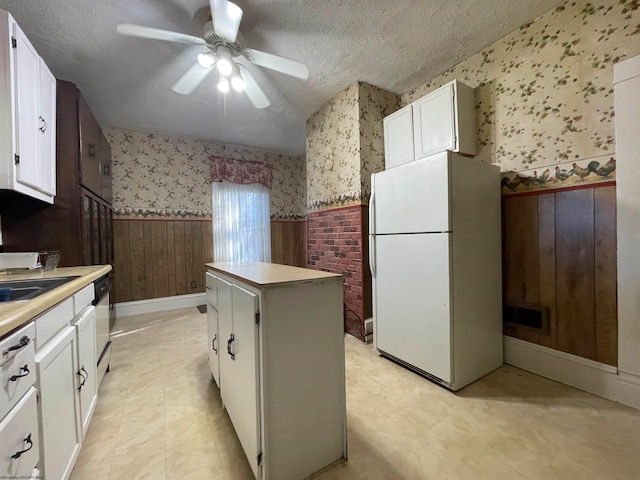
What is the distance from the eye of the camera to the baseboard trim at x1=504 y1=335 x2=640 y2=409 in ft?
5.26

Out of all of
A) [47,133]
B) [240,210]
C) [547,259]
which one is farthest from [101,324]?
[547,259]

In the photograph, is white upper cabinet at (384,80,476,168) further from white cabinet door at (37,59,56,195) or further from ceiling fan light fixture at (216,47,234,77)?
white cabinet door at (37,59,56,195)

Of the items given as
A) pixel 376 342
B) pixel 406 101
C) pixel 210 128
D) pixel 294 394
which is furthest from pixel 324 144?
pixel 294 394

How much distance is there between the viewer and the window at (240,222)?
4219mm

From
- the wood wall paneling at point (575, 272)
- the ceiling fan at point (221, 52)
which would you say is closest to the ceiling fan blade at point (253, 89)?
the ceiling fan at point (221, 52)

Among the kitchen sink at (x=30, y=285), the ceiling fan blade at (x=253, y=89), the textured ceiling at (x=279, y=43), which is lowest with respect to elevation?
the kitchen sink at (x=30, y=285)

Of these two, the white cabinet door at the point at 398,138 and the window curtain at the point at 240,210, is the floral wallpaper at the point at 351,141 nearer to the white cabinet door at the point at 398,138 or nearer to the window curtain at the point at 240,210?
the white cabinet door at the point at 398,138

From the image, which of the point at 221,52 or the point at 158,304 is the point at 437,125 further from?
the point at 158,304

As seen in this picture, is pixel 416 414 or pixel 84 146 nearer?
pixel 416 414

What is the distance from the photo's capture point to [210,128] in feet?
12.0

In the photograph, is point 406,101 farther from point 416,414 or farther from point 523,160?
point 416,414

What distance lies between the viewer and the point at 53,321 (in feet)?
3.44

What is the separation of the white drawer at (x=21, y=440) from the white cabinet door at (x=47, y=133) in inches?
60.1

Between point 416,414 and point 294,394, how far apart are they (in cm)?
90
